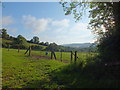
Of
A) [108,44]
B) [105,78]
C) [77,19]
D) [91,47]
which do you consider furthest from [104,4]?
[105,78]

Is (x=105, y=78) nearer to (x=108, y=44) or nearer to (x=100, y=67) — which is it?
(x=100, y=67)

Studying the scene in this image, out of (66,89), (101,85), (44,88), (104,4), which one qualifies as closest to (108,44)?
(101,85)

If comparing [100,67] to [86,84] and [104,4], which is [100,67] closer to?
[86,84]

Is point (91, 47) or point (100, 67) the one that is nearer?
point (100, 67)

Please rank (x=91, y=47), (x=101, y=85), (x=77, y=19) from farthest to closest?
1. (x=77, y=19)
2. (x=91, y=47)
3. (x=101, y=85)

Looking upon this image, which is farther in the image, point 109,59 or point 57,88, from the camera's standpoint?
point 109,59

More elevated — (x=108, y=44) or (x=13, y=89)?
(x=108, y=44)

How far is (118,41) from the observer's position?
4.80 meters

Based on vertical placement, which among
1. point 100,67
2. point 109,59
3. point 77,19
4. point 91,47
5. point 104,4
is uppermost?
point 104,4

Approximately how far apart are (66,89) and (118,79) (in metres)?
2.00

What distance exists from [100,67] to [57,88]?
2.10 meters

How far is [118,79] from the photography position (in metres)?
4.05

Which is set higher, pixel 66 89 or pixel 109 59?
pixel 109 59

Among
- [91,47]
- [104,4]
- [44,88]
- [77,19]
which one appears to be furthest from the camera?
[77,19]
